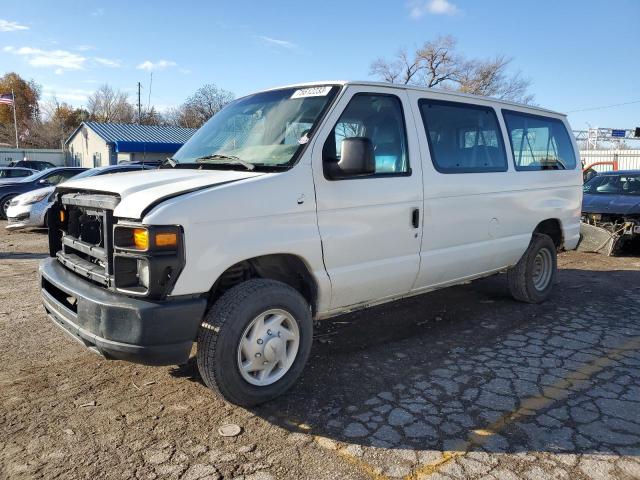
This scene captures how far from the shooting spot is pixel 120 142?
35.0m

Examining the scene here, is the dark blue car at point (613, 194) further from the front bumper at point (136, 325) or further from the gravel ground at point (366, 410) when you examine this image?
the front bumper at point (136, 325)

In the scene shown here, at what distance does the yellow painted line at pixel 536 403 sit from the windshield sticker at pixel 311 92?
8.25 ft

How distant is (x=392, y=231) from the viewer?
4.03m

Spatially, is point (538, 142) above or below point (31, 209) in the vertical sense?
above

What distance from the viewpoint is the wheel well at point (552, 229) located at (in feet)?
19.8

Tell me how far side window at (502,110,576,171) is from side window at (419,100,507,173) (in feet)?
0.97

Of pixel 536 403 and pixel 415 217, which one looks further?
pixel 415 217

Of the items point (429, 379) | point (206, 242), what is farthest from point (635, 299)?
point (206, 242)

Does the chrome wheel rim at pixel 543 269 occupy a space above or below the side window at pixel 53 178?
below

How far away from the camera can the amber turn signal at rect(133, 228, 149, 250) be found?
286 centimetres

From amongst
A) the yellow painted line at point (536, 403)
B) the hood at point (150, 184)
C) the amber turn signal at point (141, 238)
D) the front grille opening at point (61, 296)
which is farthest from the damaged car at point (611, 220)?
the front grille opening at point (61, 296)

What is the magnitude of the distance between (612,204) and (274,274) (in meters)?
7.90

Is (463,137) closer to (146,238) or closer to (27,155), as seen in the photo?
(146,238)

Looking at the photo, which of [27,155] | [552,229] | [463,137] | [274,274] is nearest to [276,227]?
[274,274]
